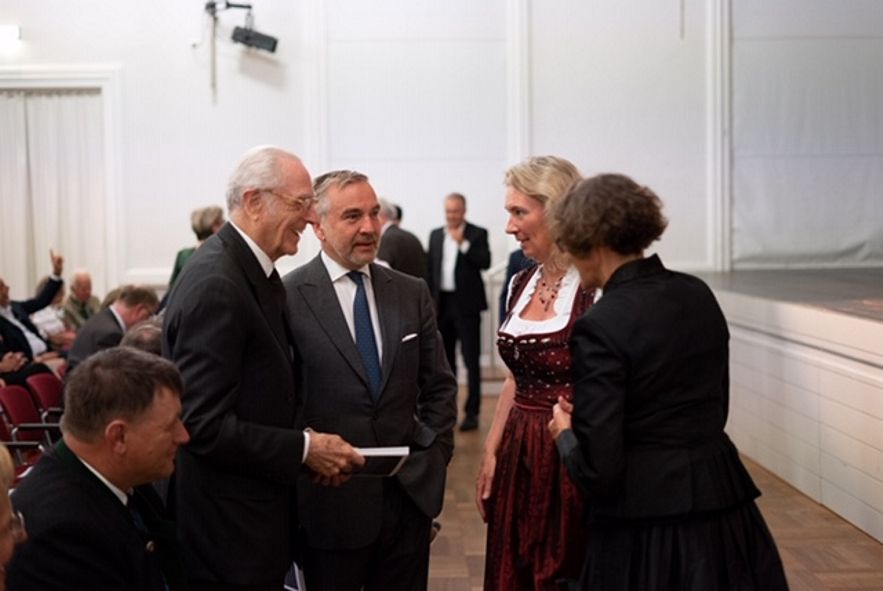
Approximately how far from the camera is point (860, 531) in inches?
236

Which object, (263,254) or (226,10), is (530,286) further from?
(226,10)

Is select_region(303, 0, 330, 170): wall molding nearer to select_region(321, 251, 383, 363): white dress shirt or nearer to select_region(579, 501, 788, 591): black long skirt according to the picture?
select_region(321, 251, 383, 363): white dress shirt

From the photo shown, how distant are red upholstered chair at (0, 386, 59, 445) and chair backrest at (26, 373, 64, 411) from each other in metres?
0.31

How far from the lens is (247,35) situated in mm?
11680

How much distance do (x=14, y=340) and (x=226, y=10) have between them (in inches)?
186

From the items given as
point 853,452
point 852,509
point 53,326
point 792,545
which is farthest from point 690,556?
point 53,326

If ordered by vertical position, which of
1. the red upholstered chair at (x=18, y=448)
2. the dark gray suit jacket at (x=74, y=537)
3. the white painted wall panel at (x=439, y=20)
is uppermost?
the white painted wall panel at (x=439, y=20)

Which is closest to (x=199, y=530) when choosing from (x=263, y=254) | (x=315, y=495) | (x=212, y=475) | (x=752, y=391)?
(x=212, y=475)

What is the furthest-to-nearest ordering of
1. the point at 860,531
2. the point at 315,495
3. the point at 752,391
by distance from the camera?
1. the point at 752,391
2. the point at 860,531
3. the point at 315,495

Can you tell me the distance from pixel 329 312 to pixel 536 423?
616 mm

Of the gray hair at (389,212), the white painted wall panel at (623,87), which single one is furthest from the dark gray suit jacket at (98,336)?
the white painted wall panel at (623,87)

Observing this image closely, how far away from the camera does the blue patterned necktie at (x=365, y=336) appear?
3.38 meters

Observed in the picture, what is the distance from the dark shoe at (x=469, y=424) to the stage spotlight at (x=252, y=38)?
4.30 m

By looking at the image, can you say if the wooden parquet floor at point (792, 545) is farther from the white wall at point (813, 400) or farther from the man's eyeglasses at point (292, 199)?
the man's eyeglasses at point (292, 199)
